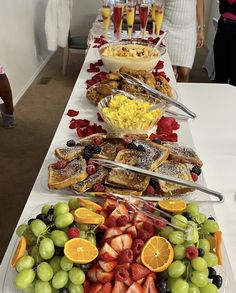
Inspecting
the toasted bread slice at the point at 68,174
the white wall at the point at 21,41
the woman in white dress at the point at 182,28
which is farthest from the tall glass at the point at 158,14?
the toasted bread slice at the point at 68,174

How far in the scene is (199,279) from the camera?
595mm

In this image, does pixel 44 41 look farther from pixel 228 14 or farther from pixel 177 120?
pixel 177 120

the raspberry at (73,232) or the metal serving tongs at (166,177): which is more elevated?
the raspberry at (73,232)

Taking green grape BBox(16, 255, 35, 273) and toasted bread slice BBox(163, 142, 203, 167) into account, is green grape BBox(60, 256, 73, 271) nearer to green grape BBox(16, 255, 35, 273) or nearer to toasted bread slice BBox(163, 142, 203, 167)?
green grape BBox(16, 255, 35, 273)

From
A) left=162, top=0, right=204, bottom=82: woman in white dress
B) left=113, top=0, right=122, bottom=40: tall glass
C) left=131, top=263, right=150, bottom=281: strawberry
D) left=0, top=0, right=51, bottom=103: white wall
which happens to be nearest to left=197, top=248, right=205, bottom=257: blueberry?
left=131, top=263, right=150, bottom=281: strawberry

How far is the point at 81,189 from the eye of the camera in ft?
2.82

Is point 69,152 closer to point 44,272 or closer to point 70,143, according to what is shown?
point 70,143

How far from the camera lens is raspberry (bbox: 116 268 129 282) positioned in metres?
0.60

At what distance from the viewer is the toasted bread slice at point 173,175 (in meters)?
0.87

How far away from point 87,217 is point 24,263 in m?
0.14

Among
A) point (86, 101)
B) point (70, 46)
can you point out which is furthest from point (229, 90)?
point (70, 46)

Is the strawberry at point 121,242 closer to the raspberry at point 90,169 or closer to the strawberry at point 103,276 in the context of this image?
the strawberry at point 103,276

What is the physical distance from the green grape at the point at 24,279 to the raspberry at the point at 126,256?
155 mm

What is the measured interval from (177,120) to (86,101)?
0.38 metres
